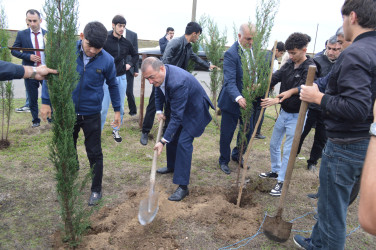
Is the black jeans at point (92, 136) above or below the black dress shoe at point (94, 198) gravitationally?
above

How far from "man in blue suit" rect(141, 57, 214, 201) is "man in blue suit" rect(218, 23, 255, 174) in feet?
1.63

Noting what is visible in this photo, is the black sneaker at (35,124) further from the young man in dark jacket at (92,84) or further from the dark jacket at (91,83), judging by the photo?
the dark jacket at (91,83)

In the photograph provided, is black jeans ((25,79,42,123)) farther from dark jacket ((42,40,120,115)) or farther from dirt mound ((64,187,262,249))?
dirt mound ((64,187,262,249))

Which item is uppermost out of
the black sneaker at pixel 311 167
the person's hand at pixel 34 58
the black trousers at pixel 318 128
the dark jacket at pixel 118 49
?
the dark jacket at pixel 118 49

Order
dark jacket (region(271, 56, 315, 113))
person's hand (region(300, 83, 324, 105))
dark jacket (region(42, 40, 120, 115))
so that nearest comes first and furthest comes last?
person's hand (region(300, 83, 324, 105)) < dark jacket (region(42, 40, 120, 115)) < dark jacket (region(271, 56, 315, 113))

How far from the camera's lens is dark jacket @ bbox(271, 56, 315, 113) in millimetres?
3705

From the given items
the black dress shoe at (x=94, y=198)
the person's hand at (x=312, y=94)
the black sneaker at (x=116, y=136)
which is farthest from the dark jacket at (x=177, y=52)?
the person's hand at (x=312, y=94)

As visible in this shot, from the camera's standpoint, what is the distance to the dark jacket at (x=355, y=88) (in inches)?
75.6

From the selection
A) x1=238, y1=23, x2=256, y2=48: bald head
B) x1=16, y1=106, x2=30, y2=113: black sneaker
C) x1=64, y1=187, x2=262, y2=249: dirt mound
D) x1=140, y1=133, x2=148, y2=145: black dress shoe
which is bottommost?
x1=64, y1=187, x2=262, y2=249: dirt mound

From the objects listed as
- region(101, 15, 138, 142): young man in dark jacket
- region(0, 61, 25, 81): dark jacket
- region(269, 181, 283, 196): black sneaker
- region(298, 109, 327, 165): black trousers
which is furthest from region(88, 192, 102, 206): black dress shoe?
region(298, 109, 327, 165): black trousers

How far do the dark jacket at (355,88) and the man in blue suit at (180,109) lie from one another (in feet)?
5.94

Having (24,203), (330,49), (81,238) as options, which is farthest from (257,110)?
(24,203)

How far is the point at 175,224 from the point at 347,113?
219 centimetres

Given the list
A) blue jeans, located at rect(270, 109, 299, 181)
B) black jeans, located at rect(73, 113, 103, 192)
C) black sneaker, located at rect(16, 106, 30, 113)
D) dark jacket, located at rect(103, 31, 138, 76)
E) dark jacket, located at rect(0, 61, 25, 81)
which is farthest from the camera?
black sneaker, located at rect(16, 106, 30, 113)
